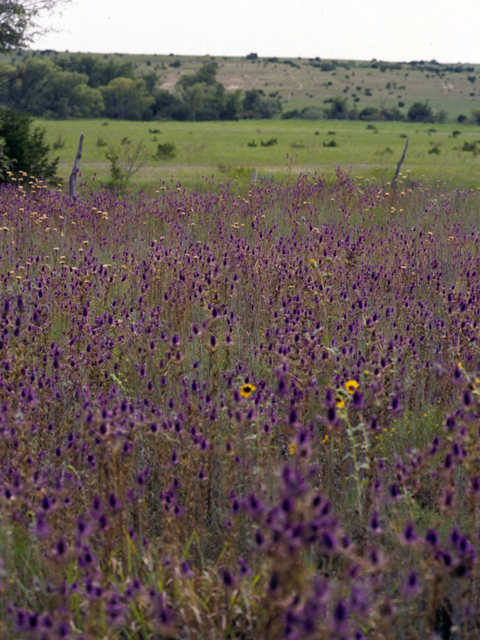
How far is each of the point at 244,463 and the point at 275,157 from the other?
83.0ft

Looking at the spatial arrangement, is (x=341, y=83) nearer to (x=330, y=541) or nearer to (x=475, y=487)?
(x=475, y=487)

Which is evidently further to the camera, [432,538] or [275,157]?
[275,157]

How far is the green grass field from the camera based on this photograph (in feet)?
61.6

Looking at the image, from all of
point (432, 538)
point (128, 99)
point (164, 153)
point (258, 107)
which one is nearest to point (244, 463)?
point (432, 538)

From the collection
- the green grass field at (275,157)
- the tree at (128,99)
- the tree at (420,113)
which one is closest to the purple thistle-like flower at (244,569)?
the green grass field at (275,157)

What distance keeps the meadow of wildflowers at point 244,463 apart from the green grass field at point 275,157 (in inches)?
413

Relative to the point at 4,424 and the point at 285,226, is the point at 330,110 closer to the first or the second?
the point at 285,226

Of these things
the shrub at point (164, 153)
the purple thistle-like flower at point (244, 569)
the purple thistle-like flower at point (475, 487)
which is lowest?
the purple thistle-like flower at point (244, 569)

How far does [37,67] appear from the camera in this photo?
20844 mm

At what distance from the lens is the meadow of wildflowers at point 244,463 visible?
64.7 inches

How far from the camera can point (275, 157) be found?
87.2 feet

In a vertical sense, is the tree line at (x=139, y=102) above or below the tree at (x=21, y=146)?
above

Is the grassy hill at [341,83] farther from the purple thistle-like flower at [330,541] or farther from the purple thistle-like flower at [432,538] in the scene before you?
the purple thistle-like flower at [330,541]

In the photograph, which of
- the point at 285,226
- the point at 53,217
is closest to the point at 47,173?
the point at 53,217
